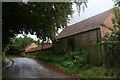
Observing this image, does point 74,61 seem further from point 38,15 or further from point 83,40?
point 83,40

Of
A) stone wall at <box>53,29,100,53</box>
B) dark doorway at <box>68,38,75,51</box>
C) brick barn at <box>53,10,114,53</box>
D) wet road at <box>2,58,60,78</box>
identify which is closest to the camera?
wet road at <box>2,58,60,78</box>

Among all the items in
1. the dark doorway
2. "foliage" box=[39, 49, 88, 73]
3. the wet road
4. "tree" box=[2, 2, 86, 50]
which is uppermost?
"tree" box=[2, 2, 86, 50]

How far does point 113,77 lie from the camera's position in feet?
34.1

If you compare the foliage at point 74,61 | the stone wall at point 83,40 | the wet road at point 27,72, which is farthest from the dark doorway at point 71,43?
the wet road at point 27,72

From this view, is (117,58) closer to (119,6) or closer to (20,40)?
(119,6)

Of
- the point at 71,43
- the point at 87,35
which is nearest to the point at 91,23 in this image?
the point at 87,35

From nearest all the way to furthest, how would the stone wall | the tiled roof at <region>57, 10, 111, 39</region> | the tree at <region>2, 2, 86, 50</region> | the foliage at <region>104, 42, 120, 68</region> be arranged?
the foliage at <region>104, 42, 120, 68</region> < the tree at <region>2, 2, 86, 50</region> < the stone wall < the tiled roof at <region>57, 10, 111, 39</region>

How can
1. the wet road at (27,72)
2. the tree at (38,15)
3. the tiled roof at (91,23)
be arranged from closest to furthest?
the tree at (38,15)
the wet road at (27,72)
the tiled roof at (91,23)

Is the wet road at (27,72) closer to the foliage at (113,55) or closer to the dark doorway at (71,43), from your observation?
the foliage at (113,55)

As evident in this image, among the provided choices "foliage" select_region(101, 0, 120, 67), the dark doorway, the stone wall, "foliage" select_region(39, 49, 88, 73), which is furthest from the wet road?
the dark doorway

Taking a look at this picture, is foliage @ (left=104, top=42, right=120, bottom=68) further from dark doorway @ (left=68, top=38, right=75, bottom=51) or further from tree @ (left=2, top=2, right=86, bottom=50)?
dark doorway @ (left=68, top=38, right=75, bottom=51)

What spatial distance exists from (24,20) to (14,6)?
8.90 ft

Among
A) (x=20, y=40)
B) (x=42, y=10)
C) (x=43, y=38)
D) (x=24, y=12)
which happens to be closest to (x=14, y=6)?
(x=24, y=12)

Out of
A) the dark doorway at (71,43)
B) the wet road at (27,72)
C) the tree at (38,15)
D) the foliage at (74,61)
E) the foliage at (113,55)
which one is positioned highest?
the tree at (38,15)
